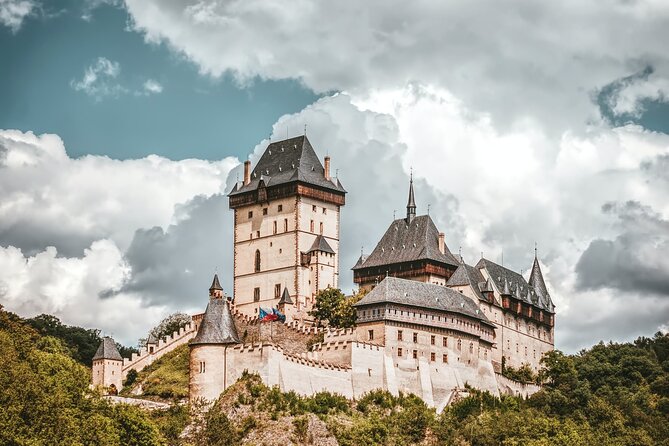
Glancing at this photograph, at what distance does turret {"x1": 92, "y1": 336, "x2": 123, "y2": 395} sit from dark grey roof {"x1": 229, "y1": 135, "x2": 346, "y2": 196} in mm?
17140

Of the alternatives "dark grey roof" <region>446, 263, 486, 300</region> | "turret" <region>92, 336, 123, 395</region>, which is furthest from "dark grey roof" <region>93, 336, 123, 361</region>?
"dark grey roof" <region>446, 263, 486, 300</region>

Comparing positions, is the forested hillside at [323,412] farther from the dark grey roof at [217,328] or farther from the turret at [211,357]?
the dark grey roof at [217,328]

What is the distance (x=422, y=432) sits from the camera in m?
90.2

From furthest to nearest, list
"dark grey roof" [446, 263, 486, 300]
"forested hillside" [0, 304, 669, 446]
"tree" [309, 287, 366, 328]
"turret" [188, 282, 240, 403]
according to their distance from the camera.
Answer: "dark grey roof" [446, 263, 486, 300]
"tree" [309, 287, 366, 328]
"turret" [188, 282, 240, 403]
"forested hillside" [0, 304, 669, 446]

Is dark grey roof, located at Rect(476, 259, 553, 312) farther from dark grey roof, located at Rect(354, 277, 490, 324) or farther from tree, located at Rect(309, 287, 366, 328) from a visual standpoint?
tree, located at Rect(309, 287, 366, 328)

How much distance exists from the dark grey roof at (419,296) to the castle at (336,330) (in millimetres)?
112

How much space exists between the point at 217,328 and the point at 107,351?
1580 cm

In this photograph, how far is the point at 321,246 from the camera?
358 ft

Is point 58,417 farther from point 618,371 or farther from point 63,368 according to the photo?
point 618,371

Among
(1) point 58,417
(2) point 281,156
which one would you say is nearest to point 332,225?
(2) point 281,156

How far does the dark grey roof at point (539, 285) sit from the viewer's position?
12350 cm

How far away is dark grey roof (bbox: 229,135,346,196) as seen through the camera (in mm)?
111938

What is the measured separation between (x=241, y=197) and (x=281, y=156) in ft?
15.1

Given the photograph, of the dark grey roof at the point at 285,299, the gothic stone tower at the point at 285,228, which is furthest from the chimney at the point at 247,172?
the dark grey roof at the point at 285,299
